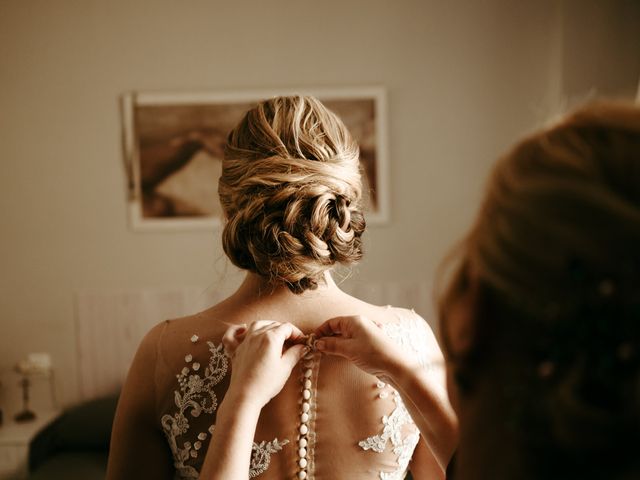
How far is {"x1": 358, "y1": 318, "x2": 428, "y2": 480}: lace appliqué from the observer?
37.9 inches

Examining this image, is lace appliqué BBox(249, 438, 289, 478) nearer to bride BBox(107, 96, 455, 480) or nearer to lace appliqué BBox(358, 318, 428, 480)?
bride BBox(107, 96, 455, 480)

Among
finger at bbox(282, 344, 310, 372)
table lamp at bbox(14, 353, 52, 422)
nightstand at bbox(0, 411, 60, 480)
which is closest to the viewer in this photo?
finger at bbox(282, 344, 310, 372)

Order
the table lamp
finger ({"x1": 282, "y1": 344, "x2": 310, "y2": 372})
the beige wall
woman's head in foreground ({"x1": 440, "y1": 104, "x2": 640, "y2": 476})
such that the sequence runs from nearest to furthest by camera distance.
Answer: woman's head in foreground ({"x1": 440, "y1": 104, "x2": 640, "y2": 476}) < finger ({"x1": 282, "y1": 344, "x2": 310, "y2": 372}) < the table lamp < the beige wall

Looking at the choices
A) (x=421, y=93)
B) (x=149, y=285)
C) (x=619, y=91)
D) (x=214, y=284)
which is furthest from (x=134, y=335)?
(x=619, y=91)

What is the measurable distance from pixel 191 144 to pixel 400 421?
A: 251cm

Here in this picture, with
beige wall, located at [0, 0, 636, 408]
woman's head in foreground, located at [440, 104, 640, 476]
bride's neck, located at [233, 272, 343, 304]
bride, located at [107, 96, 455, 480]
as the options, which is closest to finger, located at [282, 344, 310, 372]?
bride, located at [107, 96, 455, 480]

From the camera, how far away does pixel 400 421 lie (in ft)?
3.22

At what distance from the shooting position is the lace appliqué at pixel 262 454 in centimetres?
90

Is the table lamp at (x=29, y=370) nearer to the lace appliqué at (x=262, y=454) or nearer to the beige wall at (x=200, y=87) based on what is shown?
the beige wall at (x=200, y=87)

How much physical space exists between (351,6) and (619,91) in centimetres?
155

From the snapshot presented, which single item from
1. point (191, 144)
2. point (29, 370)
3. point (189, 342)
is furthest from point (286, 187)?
point (29, 370)

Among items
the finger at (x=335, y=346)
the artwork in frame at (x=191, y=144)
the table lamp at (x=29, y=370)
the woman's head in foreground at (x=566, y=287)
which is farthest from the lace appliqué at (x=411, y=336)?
the table lamp at (x=29, y=370)

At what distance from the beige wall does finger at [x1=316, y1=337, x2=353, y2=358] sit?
2263 mm

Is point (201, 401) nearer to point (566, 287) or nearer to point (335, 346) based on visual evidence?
point (335, 346)
